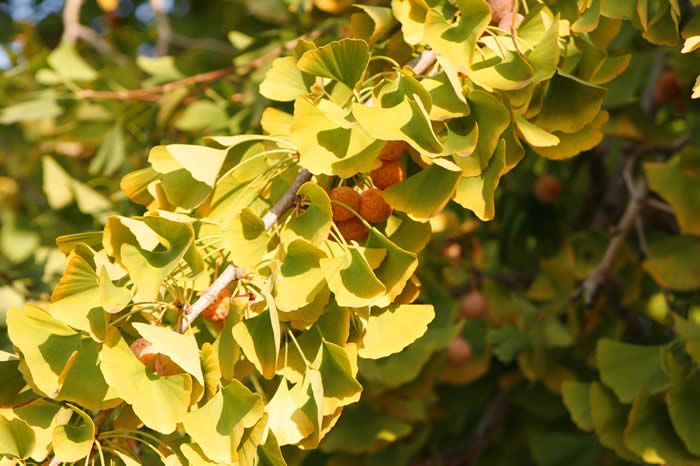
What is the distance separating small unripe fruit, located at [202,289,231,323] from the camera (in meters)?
0.75

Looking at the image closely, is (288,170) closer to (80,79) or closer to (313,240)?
(313,240)

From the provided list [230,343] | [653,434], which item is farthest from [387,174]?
[653,434]

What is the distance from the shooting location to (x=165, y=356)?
70 centimetres

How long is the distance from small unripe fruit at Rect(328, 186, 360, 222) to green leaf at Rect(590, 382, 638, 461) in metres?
0.54

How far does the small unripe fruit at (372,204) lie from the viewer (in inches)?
30.5

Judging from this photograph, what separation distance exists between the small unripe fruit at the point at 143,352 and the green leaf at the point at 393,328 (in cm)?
20

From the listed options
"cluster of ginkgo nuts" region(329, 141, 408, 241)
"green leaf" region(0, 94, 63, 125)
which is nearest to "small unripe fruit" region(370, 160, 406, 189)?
"cluster of ginkgo nuts" region(329, 141, 408, 241)

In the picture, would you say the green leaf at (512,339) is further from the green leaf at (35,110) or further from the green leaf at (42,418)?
the green leaf at (35,110)

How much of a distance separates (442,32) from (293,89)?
0.53 feet

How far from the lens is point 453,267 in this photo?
1753 mm

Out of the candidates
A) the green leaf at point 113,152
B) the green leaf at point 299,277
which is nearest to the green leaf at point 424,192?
the green leaf at point 299,277

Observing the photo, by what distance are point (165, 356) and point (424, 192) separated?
0.29 metres

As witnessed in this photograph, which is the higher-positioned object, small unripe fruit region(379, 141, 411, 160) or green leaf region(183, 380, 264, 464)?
small unripe fruit region(379, 141, 411, 160)

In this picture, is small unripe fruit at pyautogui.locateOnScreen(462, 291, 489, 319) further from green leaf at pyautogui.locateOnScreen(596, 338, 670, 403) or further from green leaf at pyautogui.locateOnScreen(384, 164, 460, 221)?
green leaf at pyautogui.locateOnScreen(384, 164, 460, 221)
